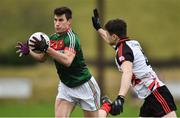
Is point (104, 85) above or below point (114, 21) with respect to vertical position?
below

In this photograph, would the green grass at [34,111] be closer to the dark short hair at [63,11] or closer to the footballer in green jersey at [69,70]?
the footballer in green jersey at [69,70]

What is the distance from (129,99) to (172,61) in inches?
605

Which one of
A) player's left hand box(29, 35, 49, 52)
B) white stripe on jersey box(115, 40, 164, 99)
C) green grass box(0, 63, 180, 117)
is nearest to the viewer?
white stripe on jersey box(115, 40, 164, 99)

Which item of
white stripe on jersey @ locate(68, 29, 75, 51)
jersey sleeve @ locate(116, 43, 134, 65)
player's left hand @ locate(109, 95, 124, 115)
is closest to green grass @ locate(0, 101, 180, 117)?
white stripe on jersey @ locate(68, 29, 75, 51)

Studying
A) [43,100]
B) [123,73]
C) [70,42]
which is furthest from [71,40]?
[43,100]

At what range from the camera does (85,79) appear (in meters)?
10.7

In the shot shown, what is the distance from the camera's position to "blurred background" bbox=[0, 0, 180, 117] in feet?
80.4

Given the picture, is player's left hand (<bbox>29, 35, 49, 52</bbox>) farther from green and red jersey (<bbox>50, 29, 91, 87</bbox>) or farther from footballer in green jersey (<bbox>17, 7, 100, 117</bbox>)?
green and red jersey (<bbox>50, 29, 91, 87</bbox>)

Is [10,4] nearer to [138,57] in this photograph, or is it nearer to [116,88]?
[116,88]

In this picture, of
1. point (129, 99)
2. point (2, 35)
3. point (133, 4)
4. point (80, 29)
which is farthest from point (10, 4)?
point (129, 99)

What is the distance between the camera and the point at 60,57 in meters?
9.67

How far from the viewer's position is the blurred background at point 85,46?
24.5 m

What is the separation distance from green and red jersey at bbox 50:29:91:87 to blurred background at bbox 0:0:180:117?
29.9ft

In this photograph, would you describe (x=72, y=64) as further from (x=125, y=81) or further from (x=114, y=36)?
(x=125, y=81)
